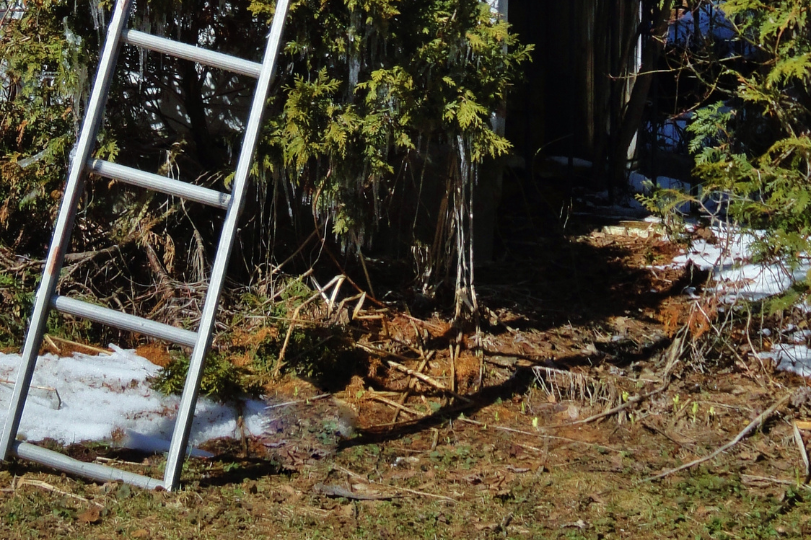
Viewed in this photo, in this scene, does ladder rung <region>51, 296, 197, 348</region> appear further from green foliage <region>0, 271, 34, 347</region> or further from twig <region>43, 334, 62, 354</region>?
green foliage <region>0, 271, 34, 347</region>

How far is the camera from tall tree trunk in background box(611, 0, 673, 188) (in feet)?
22.5

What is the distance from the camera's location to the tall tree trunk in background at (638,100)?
22.5 ft

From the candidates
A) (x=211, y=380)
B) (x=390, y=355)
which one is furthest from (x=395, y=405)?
(x=211, y=380)

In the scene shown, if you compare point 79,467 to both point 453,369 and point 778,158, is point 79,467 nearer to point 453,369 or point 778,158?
point 453,369

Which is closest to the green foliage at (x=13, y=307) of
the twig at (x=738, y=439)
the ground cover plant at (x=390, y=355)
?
the ground cover plant at (x=390, y=355)

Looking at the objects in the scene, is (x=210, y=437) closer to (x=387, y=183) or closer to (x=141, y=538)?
(x=141, y=538)

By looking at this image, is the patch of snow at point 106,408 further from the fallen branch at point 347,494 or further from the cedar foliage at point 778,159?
the cedar foliage at point 778,159

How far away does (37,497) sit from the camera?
124 inches

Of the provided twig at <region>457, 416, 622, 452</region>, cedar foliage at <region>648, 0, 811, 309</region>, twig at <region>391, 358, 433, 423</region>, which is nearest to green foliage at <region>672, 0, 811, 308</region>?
cedar foliage at <region>648, 0, 811, 309</region>

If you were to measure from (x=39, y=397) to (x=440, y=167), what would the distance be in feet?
8.36

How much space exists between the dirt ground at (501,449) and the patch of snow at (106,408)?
100 mm

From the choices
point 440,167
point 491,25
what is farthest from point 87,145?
point 440,167

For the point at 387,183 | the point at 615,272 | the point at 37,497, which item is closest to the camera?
the point at 37,497

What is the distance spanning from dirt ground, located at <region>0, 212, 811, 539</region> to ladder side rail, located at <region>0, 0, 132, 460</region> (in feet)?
1.21
